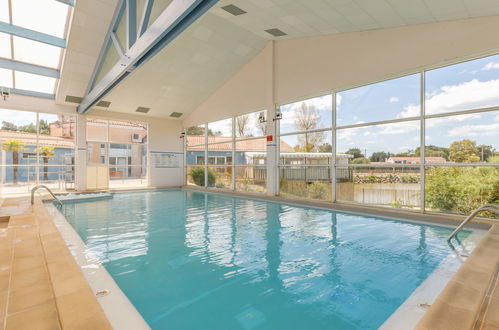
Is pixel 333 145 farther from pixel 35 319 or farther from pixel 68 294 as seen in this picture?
pixel 35 319

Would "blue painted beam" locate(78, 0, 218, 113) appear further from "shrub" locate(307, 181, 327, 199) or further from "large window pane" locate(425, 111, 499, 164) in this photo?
"shrub" locate(307, 181, 327, 199)

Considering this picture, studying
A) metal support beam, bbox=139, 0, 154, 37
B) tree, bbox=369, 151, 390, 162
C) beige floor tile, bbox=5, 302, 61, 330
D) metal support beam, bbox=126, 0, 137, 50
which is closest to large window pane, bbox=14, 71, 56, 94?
metal support beam, bbox=126, 0, 137, 50

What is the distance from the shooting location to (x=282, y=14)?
6.08 metres

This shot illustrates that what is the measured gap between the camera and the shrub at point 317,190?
24.4ft

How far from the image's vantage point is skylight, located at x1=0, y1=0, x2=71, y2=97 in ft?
18.7

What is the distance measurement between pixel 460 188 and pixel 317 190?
10.7 ft

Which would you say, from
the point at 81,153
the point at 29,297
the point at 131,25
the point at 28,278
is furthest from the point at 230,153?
the point at 29,297

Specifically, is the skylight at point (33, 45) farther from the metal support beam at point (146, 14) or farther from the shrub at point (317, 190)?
the shrub at point (317, 190)

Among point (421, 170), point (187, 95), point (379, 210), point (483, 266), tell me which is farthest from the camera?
point (187, 95)

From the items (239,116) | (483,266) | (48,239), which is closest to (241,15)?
(239,116)

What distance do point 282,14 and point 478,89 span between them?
418cm

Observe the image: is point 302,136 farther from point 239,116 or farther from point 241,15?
point 241,15

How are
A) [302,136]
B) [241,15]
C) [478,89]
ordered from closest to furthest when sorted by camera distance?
[478,89] < [241,15] < [302,136]

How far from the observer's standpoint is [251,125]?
377 inches
